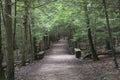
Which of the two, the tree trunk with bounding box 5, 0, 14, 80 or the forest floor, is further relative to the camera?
the forest floor

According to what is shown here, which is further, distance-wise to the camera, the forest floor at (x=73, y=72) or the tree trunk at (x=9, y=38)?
the forest floor at (x=73, y=72)

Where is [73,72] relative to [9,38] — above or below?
below

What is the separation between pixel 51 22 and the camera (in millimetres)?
38250

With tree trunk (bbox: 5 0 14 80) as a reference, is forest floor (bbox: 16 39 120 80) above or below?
below

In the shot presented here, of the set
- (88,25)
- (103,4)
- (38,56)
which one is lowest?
(38,56)

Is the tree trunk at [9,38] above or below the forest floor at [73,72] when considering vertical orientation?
above

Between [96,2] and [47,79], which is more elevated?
[96,2]

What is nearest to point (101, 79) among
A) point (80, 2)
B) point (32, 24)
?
point (80, 2)

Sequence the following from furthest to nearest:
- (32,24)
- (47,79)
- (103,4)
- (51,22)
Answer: (51,22), (32,24), (103,4), (47,79)

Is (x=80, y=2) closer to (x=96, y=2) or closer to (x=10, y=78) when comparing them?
(x=96, y=2)

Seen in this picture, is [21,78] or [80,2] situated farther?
[80,2]

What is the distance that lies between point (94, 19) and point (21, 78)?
9.66 m

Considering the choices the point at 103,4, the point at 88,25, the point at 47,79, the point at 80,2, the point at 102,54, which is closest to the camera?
the point at 47,79

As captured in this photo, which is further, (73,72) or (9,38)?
(73,72)
